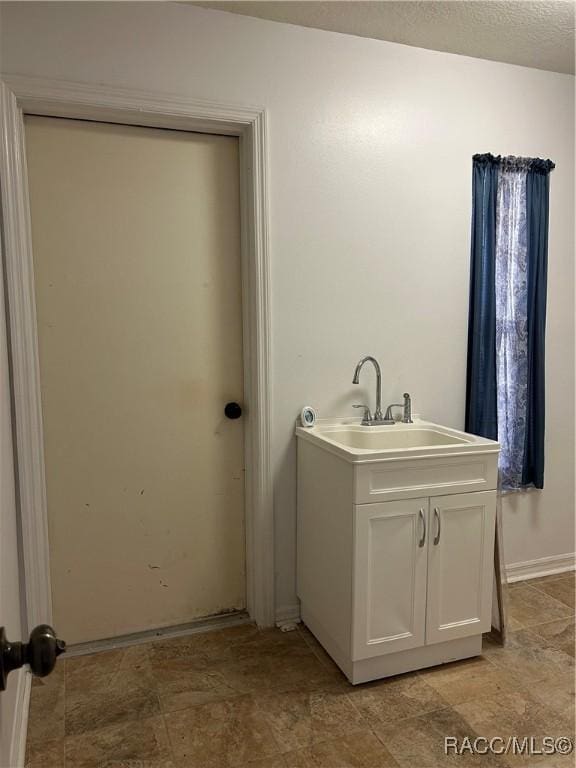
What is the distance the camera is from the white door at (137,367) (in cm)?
223

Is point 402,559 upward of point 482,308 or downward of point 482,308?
downward

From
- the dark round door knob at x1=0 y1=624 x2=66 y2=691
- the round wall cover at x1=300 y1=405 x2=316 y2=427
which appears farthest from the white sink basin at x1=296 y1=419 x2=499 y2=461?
the dark round door knob at x1=0 y1=624 x2=66 y2=691

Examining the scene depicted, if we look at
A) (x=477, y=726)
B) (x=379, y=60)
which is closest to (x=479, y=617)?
(x=477, y=726)

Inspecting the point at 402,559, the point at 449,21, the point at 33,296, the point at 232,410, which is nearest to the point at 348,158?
the point at 449,21

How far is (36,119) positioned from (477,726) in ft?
8.97

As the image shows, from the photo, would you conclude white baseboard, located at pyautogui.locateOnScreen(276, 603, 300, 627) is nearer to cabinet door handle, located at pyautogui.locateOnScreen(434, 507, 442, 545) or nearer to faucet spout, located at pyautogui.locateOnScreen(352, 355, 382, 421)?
cabinet door handle, located at pyautogui.locateOnScreen(434, 507, 442, 545)

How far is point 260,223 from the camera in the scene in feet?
7.66

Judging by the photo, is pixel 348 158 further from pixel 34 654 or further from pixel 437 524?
pixel 34 654

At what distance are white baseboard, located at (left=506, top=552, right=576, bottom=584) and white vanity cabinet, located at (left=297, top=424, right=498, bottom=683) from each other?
2.74 ft

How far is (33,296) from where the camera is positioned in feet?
7.06

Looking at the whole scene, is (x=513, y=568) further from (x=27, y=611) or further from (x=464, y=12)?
(x=464, y=12)

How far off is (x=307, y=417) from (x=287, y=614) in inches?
36.4

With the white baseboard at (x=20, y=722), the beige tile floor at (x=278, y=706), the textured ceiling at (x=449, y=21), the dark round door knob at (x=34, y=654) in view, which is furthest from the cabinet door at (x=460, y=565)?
the textured ceiling at (x=449, y=21)

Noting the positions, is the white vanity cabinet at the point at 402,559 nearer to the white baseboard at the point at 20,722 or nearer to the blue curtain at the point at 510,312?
the blue curtain at the point at 510,312
